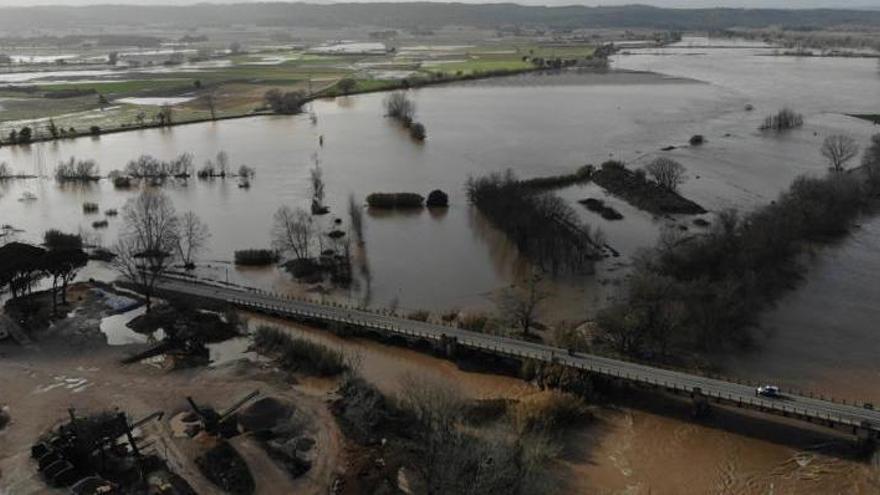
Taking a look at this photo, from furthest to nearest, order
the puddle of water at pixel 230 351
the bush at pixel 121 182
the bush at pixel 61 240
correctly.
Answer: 1. the bush at pixel 121 182
2. the bush at pixel 61 240
3. the puddle of water at pixel 230 351

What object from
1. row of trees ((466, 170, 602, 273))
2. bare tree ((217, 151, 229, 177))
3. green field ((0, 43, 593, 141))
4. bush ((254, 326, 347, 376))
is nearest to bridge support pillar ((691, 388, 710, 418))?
bush ((254, 326, 347, 376))

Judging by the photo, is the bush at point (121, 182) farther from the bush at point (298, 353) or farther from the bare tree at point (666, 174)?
the bare tree at point (666, 174)

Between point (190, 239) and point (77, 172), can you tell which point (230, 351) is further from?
point (77, 172)

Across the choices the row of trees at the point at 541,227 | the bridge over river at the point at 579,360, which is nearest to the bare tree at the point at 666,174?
the row of trees at the point at 541,227

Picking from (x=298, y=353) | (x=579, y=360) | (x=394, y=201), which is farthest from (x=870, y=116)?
(x=298, y=353)

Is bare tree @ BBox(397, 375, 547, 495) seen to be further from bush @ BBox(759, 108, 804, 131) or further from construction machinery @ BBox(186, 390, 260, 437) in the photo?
bush @ BBox(759, 108, 804, 131)

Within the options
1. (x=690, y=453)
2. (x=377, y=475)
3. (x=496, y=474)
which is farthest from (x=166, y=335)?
(x=690, y=453)
